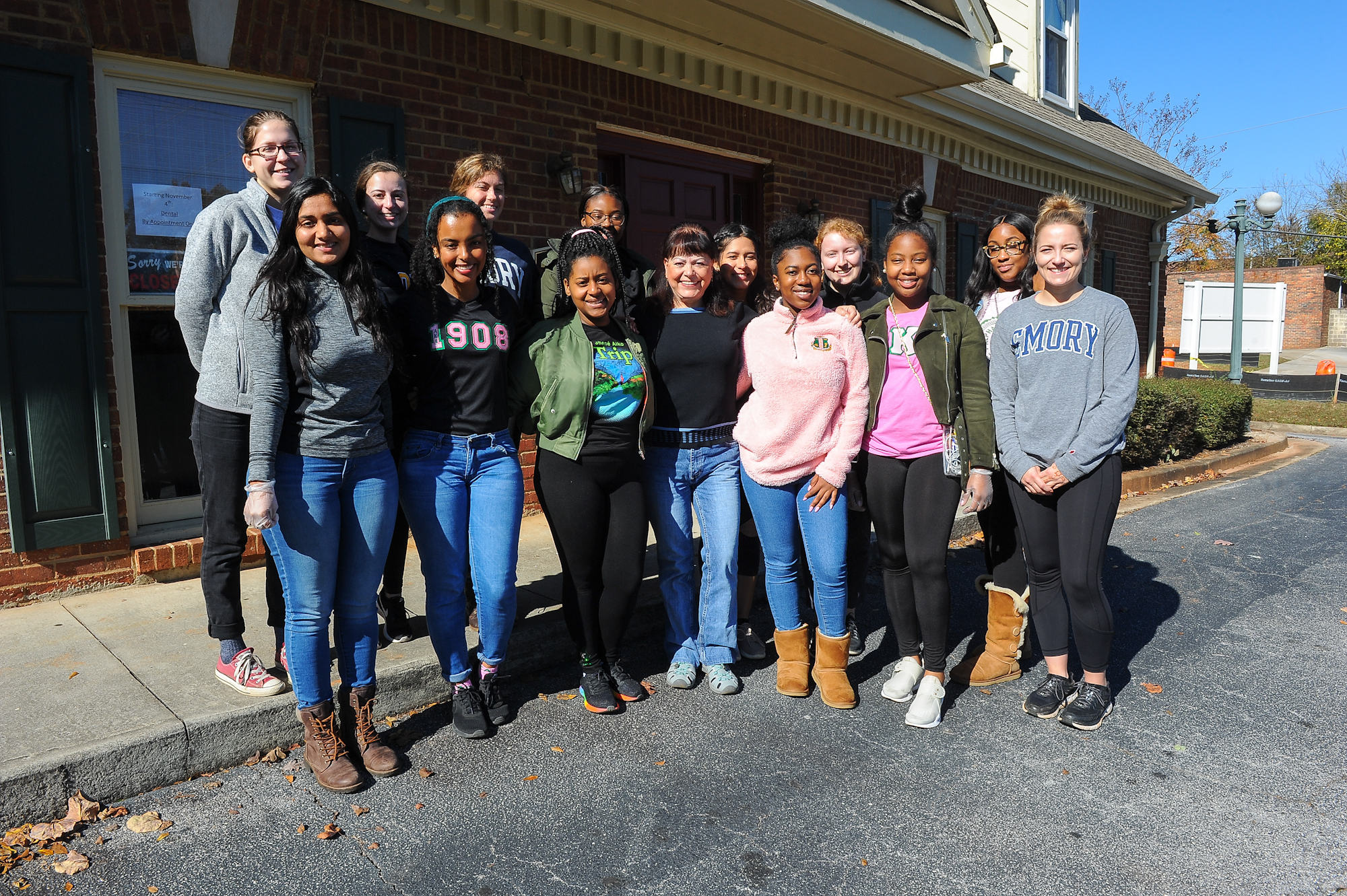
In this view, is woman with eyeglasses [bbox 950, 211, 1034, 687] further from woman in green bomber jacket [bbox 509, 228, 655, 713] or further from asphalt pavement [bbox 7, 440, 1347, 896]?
woman in green bomber jacket [bbox 509, 228, 655, 713]

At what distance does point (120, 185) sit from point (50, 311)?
767mm

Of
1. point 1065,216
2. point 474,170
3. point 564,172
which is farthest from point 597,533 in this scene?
point 564,172

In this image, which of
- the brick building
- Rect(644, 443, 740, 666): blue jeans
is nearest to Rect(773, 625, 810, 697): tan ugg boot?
Rect(644, 443, 740, 666): blue jeans

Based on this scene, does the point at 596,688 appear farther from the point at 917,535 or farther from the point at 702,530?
the point at 917,535

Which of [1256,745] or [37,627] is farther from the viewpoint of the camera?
[37,627]

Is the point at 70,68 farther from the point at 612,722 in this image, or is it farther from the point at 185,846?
the point at 612,722

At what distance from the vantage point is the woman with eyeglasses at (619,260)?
11.5 feet

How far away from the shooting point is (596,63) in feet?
21.0

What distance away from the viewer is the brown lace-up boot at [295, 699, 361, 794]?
2896mm

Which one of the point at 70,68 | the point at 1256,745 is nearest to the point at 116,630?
the point at 70,68

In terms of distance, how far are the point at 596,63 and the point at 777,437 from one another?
13.5 ft

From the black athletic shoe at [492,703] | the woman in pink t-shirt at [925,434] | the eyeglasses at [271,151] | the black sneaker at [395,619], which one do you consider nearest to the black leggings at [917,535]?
the woman in pink t-shirt at [925,434]

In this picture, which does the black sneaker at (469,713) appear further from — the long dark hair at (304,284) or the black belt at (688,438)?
the long dark hair at (304,284)

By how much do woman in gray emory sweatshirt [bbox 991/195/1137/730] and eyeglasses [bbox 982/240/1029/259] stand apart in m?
0.29
